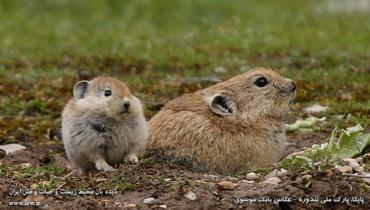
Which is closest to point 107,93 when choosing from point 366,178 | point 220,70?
point 366,178

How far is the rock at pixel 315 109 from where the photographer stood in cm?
1063

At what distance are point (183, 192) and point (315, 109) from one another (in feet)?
13.1

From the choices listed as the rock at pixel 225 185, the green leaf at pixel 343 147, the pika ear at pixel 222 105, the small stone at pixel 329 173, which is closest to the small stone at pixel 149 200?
the rock at pixel 225 185

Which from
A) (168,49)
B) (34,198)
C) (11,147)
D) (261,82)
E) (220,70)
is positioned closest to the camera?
(34,198)

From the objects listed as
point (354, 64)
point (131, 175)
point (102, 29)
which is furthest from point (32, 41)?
point (131, 175)

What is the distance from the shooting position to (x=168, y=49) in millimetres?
13938

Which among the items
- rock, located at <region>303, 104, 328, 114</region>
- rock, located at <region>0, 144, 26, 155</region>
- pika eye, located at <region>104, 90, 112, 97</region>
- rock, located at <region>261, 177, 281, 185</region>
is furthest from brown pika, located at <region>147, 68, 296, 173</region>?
rock, located at <region>0, 144, 26, 155</region>

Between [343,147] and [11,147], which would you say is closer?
[343,147]

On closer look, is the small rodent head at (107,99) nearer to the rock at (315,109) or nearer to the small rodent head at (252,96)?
the small rodent head at (252,96)

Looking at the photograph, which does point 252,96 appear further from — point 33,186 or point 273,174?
point 33,186

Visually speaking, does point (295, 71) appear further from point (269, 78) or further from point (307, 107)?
point (269, 78)

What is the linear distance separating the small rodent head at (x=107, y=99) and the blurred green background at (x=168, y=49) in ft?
7.58

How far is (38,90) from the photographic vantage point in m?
11.9

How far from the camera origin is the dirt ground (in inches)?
277
